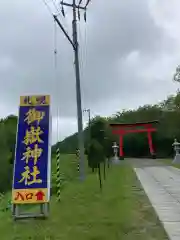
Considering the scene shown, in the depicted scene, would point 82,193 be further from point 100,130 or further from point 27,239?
point 100,130

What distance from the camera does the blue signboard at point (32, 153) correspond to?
33.8 ft

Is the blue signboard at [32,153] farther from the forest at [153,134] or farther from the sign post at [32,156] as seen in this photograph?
the forest at [153,134]

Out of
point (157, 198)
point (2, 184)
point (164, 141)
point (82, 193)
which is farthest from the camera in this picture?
point (164, 141)

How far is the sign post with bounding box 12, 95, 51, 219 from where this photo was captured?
1029 cm

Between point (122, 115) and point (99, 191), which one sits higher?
point (122, 115)

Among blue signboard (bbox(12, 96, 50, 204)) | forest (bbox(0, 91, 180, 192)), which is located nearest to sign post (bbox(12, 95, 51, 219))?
blue signboard (bbox(12, 96, 50, 204))

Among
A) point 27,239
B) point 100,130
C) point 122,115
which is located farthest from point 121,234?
point 122,115

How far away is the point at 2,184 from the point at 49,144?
18949 mm

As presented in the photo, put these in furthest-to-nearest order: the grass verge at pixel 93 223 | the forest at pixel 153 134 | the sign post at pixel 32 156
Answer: the forest at pixel 153 134, the sign post at pixel 32 156, the grass verge at pixel 93 223

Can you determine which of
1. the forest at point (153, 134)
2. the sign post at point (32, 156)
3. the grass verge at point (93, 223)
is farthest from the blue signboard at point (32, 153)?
the forest at point (153, 134)

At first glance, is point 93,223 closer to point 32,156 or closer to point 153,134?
point 32,156

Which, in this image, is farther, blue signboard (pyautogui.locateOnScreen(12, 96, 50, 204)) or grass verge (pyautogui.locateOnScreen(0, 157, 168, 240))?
blue signboard (pyautogui.locateOnScreen(12, 96, 50, 204))

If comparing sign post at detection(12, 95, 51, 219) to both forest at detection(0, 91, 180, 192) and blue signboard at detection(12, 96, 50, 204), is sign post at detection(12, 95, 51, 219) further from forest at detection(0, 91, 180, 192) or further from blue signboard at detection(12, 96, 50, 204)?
forest at detection(0, 91, 180, 192)

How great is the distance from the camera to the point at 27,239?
7914mm
